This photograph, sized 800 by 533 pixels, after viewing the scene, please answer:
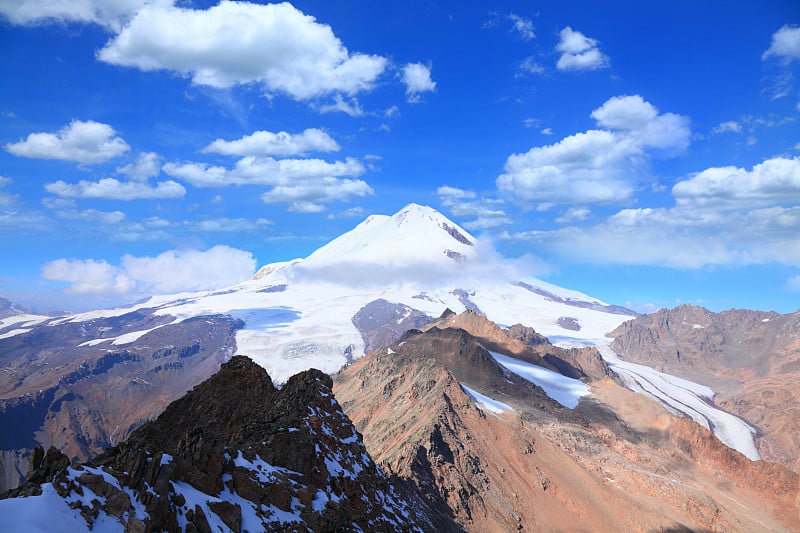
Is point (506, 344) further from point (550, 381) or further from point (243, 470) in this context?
point (243, 470)

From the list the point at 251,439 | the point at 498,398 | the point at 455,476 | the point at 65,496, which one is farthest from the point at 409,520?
the point at 498,398

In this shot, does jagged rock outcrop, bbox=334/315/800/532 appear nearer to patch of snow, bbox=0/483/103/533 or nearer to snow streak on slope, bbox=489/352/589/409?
A: snow streak on slope, bbox=489/352/589/409

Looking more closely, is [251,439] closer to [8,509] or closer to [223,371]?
[223,371]

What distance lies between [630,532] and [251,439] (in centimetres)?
4692

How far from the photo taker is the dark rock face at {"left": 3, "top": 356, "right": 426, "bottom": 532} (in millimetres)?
13438

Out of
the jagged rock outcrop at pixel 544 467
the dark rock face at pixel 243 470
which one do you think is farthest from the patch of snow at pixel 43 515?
the jagged rock outcrop at pixel 544 467

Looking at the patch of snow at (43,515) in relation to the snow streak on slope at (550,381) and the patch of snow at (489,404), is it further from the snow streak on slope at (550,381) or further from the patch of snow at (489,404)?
the snow streak on slope at (550,381)

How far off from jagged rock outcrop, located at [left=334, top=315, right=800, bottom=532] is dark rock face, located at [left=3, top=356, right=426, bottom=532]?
64.3ft

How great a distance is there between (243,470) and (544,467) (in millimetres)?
49171

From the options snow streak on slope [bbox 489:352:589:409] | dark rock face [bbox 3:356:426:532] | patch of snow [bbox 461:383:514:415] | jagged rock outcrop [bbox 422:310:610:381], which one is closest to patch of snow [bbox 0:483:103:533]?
dark rock face [bbox 3:356:426:532]

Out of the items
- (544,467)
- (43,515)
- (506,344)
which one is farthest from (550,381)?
(43,515)

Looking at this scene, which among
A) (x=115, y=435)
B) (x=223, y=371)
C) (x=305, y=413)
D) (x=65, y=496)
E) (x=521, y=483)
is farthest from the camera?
(x=115, y=435)

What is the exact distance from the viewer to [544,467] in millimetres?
59969

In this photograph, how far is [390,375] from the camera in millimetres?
91250
